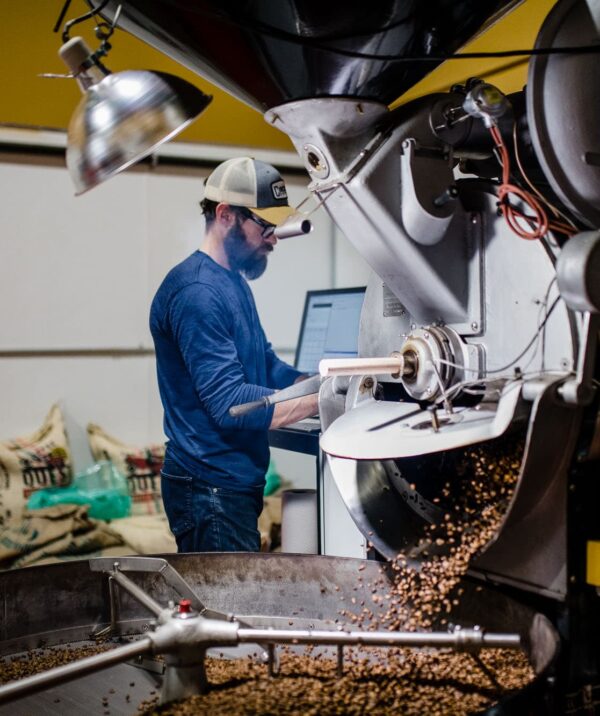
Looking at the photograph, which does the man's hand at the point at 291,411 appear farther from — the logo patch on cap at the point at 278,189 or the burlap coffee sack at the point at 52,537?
the burlap coffee sack at the point at 52,537

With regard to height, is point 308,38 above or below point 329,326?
above

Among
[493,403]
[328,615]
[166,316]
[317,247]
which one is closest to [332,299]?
[166,316]

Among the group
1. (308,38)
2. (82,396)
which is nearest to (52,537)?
(82,396)

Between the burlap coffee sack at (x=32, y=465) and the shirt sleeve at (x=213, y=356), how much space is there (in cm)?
150

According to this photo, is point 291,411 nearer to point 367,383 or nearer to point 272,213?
point 272,213

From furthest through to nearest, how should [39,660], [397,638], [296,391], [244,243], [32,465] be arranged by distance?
1. [32,465]
2. [244,243]
3. [296,391]
4. [39,660]
5. [397,638]

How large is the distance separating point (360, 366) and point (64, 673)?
71cm

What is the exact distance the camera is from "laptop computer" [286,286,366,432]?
10.6 feet

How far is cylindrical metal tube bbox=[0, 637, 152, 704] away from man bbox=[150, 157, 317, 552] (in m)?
1.44

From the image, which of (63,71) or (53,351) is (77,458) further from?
(63,71)

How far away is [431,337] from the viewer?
5.24 ft

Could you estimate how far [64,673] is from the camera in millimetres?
1236

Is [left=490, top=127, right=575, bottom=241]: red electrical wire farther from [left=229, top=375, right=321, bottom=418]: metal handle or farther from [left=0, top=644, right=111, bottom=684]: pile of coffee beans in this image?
[left=0, top=644, right=111, bottom=684]: pile of coffee beans

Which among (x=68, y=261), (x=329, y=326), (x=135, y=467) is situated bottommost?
(x=135, y=467)
